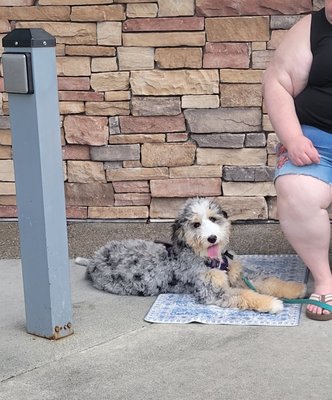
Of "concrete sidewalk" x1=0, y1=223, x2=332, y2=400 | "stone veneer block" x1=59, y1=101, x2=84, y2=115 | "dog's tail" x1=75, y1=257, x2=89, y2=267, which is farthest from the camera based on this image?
"stone veneer block" x1=59, y1=101, x2=84, y2=115

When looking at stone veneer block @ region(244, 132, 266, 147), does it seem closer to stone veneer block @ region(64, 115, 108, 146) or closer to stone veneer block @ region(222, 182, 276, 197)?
stone veneer block @ region(222, 182, 276, 197)

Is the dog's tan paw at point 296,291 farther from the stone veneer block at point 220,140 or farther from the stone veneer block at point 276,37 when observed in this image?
the stone veneer block at point 276,37

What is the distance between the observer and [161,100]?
5.20 metres

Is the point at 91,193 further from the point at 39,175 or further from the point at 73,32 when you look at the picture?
the point at 39,175

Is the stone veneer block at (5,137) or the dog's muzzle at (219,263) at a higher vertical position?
the stone veneer block at (5,137)

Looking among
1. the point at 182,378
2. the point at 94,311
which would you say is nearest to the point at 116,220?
the point at 94,311

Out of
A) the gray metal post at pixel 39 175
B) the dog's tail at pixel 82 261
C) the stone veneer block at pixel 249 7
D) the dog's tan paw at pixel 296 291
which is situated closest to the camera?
the gray metal post at pixel 39 175

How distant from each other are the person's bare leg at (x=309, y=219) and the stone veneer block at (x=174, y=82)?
139 centimetres

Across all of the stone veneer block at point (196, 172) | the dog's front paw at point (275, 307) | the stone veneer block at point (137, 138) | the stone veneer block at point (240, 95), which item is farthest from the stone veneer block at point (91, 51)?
the dog's front paw at point (275, 307)

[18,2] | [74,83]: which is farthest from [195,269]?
[18,2]

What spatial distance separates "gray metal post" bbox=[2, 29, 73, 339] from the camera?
337 cm

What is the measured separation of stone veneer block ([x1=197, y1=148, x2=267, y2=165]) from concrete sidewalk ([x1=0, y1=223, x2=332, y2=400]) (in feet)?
4.58

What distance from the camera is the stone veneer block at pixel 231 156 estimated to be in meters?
5.19

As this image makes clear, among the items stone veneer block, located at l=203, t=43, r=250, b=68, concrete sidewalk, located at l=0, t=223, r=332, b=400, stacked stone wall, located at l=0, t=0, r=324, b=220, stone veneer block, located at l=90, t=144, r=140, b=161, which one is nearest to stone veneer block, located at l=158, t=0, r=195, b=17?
stacked stone wall, located at l=0, t=0, r=324, b=220
